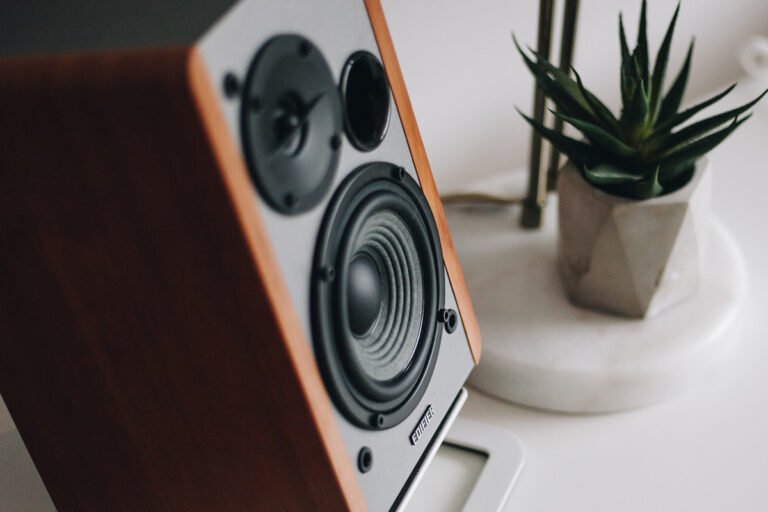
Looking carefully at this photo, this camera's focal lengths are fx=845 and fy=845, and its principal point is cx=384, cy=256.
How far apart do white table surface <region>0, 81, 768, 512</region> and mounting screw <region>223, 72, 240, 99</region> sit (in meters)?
0.42

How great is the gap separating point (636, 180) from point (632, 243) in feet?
0.19

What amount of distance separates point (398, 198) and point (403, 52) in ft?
1.49

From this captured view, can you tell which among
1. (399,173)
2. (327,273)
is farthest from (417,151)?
(327,273)

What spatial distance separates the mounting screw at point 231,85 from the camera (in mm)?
402

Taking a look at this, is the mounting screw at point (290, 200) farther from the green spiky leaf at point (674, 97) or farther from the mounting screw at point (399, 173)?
the green spiky leaf at point (674, 97)

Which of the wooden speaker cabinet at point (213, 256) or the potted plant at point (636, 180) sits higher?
the potted plant at point (636, 180)

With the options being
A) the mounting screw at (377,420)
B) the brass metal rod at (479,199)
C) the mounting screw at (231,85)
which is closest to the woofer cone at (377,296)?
the mounting screw at (377,420)

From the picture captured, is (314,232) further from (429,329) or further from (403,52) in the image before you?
(403,52)

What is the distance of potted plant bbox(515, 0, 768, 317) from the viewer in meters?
0.73

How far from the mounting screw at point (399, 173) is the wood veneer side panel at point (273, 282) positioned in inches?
5.7

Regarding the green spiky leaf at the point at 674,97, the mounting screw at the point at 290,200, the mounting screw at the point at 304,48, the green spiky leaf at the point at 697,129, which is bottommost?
the mounting screw at the point at 290,200

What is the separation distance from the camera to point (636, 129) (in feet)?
2.43

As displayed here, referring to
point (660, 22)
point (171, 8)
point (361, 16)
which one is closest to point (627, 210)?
point (361, 16)

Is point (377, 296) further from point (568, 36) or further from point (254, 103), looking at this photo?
point (568, 36)
